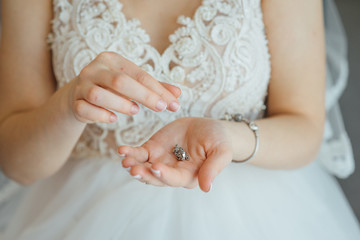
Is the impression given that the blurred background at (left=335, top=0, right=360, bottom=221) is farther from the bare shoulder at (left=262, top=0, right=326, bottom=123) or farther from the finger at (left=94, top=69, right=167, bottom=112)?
the finger at (left=94, top=69, right=167, bottom=112)

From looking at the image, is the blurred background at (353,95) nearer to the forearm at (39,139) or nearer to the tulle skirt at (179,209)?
the tulle skirt at (179,209)

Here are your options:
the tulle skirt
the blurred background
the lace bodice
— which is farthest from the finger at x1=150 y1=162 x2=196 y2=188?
the blurred background

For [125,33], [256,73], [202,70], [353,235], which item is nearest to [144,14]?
[125,33]

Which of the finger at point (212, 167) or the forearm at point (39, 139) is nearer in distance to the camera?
the finger at point (212, 167)

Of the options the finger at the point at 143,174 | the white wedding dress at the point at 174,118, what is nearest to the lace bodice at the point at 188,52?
the white wedding dress at the point at 174,118

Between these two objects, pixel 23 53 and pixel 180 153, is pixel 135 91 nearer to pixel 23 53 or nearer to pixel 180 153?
pixel 180 153

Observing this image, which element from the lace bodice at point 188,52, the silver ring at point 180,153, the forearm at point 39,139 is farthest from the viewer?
the lace bodice at point 188,52

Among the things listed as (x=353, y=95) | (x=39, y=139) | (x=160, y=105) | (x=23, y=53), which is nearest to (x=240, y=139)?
(x=160, y=105)
